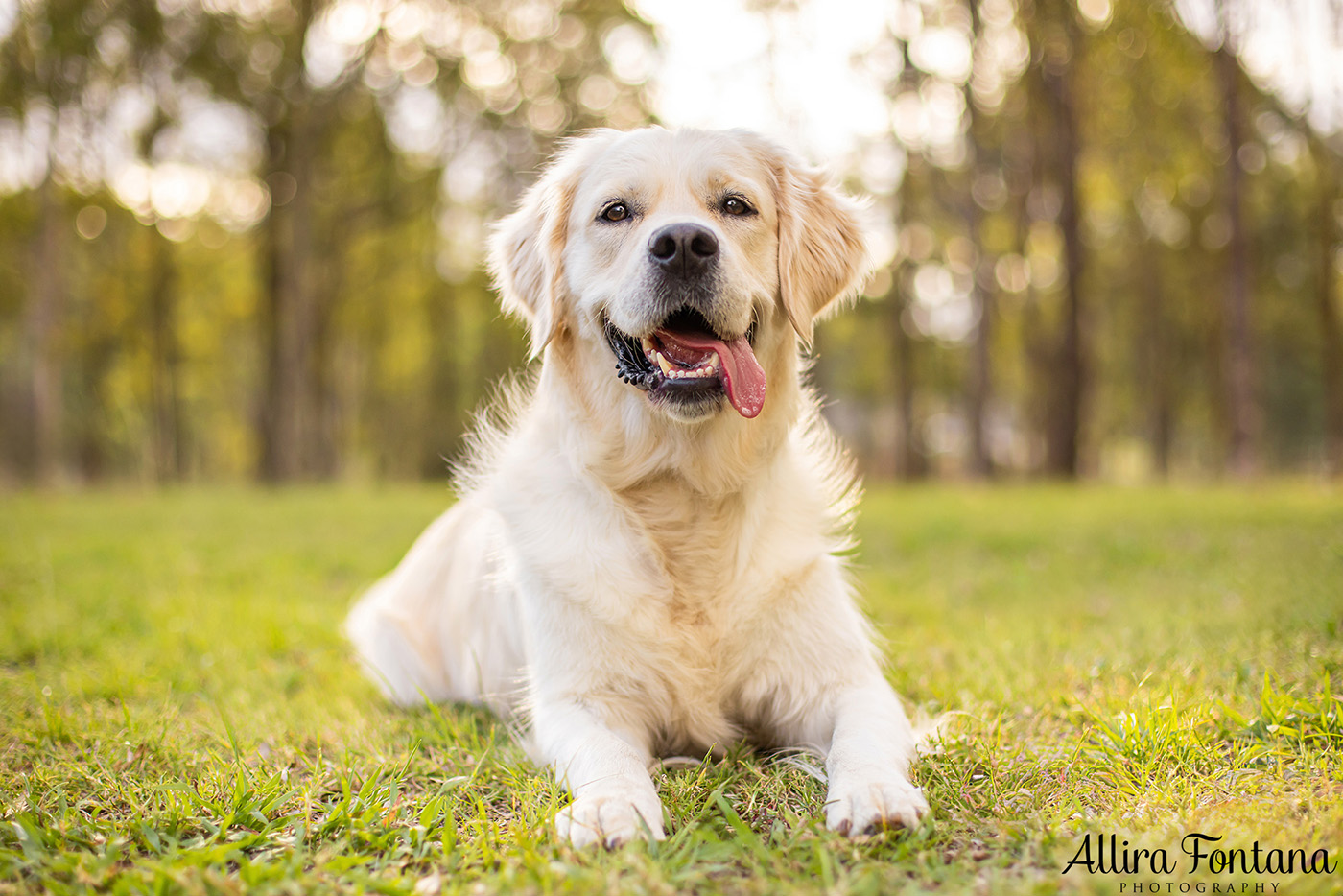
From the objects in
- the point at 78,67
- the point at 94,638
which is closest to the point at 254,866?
the point at 94,638

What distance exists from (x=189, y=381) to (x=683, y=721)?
34.7 m

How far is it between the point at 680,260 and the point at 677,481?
72 centimetres

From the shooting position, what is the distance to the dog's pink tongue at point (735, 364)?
2.73 meters

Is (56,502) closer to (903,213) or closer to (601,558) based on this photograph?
(601,558)

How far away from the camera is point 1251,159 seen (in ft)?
61.7

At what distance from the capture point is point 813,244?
3203mm

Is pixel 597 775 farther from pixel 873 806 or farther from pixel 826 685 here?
pixel 826 685

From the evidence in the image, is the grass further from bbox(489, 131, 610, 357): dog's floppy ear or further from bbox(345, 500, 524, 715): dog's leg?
bbox(489, 131, 610, 357): dog's floppy ear

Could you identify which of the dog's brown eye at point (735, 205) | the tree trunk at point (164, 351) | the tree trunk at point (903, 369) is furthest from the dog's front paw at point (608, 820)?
the tree trunk at point (164, 351)

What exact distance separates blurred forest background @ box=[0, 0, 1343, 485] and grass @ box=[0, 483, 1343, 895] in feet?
26.7

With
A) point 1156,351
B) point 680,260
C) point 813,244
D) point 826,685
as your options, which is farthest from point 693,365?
point 1156,351

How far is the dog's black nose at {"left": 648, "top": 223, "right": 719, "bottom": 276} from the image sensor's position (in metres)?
2.67

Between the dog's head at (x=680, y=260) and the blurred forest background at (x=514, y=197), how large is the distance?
29.0 feet

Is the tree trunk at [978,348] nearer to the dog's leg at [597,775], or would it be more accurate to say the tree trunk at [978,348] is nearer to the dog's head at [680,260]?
the dog's head at [680,260]
